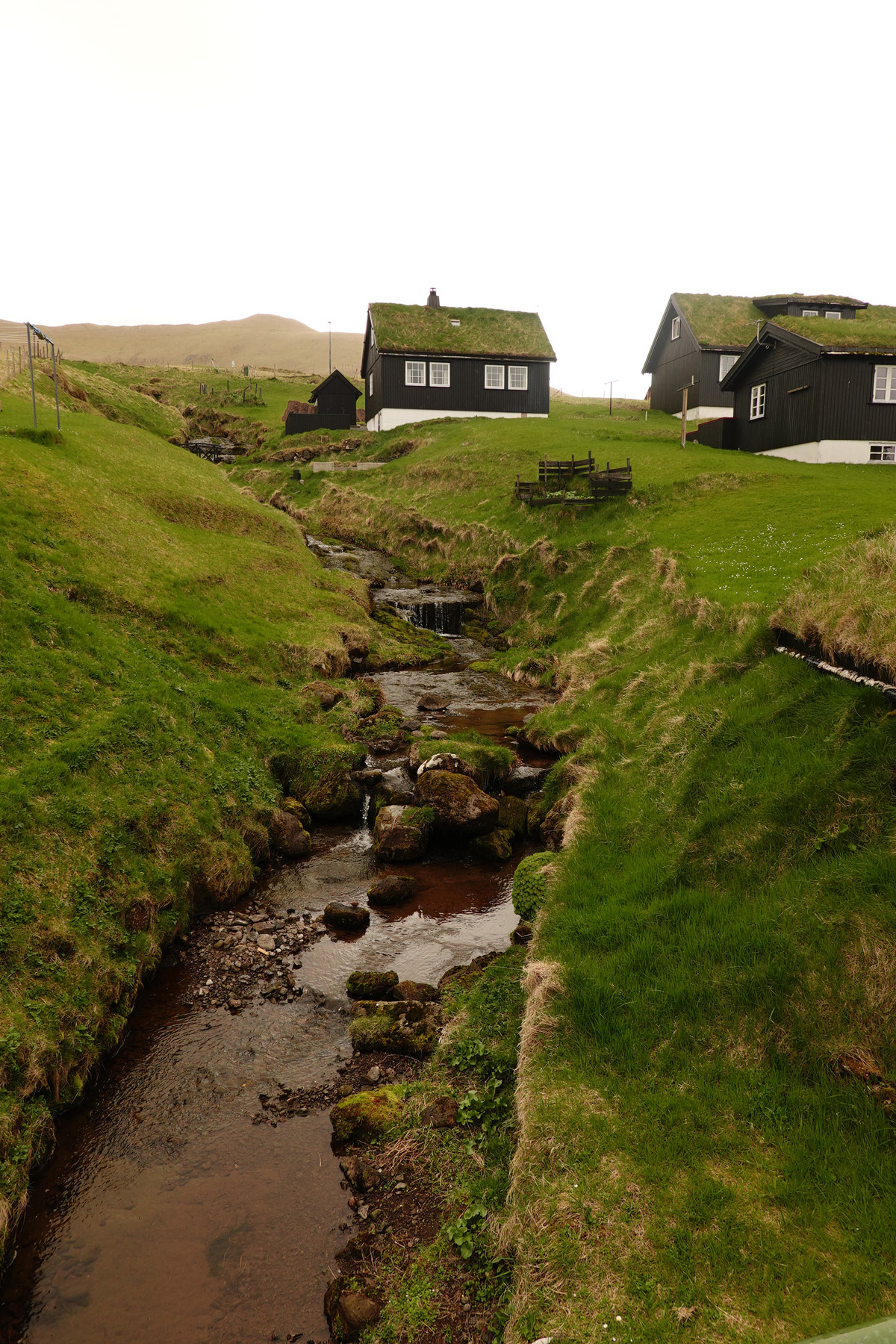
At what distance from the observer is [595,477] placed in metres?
36.8

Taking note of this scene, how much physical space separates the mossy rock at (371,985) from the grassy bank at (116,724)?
11.0 ft

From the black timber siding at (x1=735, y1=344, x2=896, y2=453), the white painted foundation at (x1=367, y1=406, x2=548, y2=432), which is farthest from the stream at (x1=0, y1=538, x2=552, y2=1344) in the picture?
the white painted foundation at (x1=367, y1=406, x2=548, y2=432)

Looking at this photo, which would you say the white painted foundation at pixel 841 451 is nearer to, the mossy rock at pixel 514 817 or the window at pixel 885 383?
the window at pixel 885 383

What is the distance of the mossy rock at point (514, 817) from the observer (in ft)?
57.3

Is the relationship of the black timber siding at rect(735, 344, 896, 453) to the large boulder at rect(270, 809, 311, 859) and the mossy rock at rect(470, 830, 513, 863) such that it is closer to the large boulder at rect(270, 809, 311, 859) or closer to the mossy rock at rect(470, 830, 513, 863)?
the mossy rock at rect(470, 830, 513, 863)

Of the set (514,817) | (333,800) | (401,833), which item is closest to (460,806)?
(514,817)

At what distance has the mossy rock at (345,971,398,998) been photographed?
12336 mm

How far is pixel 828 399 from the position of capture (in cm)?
4097

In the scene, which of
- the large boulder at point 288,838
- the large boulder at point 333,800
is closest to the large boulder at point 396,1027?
the large boulder at point 288,838

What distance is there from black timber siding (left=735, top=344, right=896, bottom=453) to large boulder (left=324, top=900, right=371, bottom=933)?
38.9m

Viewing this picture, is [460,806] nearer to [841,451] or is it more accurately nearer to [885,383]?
[841,451]

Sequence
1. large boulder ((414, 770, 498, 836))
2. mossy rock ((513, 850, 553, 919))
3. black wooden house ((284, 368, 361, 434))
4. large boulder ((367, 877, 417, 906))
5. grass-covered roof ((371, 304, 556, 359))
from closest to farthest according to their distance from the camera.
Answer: mossy rock ((513, 850, 553, 919)) → large boulder ((367, 877, 417, 906)) → large boulder ((414, 770, 498, 836)) → grass-covered roof ((371, 304, 556, 359)) → black wooden house ((284, 368, 361, 434))

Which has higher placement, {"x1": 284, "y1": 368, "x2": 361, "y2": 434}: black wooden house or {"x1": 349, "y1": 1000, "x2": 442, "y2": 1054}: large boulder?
{"x1": 284, "y1": 368, "x2": 361, "y2": 434}: black wooden house

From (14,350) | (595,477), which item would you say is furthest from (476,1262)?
(14,350)
